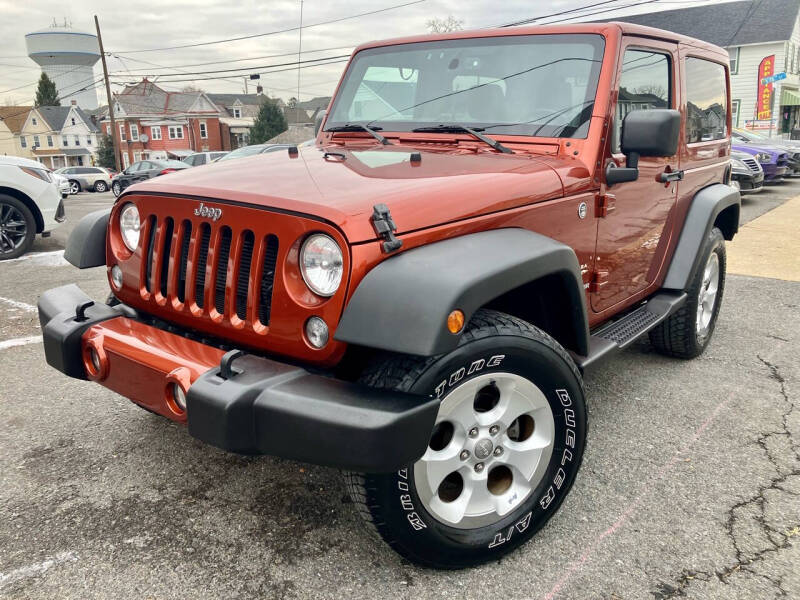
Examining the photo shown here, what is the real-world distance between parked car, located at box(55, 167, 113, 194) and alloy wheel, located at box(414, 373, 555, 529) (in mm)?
35344

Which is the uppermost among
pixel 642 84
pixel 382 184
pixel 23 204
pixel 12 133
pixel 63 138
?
pixel 12 133

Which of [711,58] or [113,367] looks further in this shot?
[711,58]

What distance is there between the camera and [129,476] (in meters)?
2.83

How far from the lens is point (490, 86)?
10.0ft

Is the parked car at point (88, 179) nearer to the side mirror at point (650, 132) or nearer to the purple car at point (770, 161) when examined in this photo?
the purple car at point (770, 161)

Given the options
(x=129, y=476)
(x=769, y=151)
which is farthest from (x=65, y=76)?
(x=129, y=476)

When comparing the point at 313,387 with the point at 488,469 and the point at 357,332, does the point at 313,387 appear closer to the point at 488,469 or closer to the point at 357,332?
the point at 357,332

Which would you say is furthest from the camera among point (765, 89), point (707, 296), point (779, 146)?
point (765, 89)

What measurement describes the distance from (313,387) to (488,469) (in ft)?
2.41

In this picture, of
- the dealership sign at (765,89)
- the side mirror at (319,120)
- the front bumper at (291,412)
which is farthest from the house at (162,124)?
the front bumper at (291,412)

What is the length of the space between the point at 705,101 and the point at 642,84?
107 centimetres

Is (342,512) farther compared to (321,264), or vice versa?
(342,512)

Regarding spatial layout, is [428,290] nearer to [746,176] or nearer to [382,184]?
[382,184]

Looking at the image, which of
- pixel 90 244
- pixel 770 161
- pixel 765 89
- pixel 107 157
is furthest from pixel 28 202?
pixel 107 157
